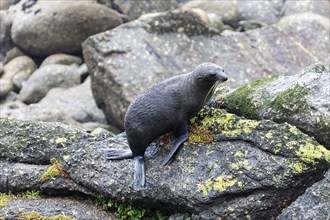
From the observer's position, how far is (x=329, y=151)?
523 cm

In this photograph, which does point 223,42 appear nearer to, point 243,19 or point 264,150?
point 243,19

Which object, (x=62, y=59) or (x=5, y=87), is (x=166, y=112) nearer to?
(x=5, y=87)

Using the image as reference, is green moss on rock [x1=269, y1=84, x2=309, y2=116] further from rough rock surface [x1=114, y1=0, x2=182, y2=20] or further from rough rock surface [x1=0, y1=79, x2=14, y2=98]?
rough rock surface [x1=114, y1=0, x2=182, y2=20]

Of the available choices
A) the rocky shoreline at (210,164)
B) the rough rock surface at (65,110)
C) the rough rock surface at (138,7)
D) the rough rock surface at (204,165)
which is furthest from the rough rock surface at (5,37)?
the rough rock surface at (204,165)

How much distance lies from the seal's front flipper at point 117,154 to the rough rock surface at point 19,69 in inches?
495

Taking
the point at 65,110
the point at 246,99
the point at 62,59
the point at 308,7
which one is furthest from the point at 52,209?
the point at 308,7

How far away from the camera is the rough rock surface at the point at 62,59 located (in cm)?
1805

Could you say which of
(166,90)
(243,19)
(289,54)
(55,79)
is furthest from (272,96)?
(243,19)

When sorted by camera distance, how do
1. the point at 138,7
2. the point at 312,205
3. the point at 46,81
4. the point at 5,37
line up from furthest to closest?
the point at 138,7 < the point at 5,37 < the point at 46,81 < the point at 312,205

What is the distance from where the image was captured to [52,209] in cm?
558

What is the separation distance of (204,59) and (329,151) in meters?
8.97

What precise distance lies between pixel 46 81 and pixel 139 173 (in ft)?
39.5

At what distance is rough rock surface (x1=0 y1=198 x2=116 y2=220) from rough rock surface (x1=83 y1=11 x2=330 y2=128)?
23.1ft

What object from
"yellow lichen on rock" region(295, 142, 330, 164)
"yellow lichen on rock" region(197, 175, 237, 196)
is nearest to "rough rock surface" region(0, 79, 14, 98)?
"yellow lichen on rock" region(197, 175, 237, 196)
